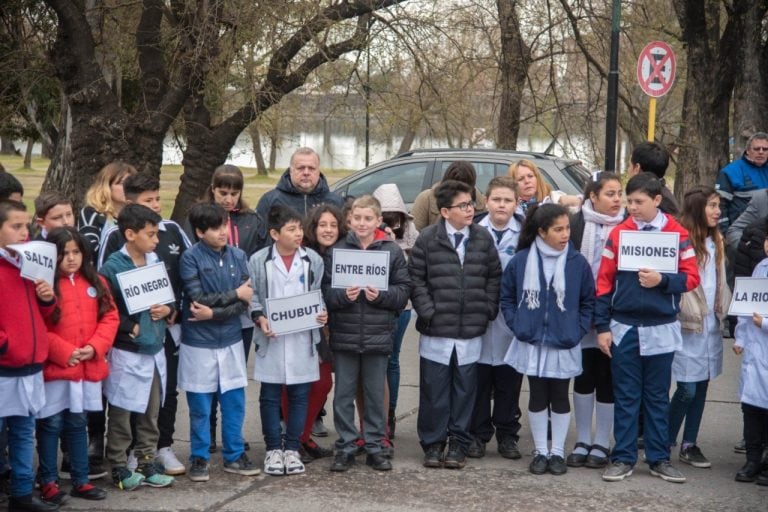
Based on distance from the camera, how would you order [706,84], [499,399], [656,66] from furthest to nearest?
[706,84] → [656,66] → [499,399]

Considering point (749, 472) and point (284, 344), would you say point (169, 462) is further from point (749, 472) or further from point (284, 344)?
point (749, 472)

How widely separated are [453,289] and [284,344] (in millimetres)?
1068

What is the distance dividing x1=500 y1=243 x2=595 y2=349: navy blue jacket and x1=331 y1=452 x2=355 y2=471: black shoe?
1255 millimetres

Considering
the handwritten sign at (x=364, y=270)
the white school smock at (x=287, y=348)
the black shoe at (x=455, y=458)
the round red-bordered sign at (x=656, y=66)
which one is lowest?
the black shoe at (x=455, y=458)

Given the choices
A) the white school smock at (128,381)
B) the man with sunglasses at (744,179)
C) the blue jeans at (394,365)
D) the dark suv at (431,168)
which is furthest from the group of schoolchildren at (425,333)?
the dark suv at (431,168)

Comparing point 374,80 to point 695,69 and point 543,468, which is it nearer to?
point 695,69

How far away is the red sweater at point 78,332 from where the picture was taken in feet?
18.2

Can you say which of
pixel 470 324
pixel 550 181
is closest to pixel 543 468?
pixel 470 324

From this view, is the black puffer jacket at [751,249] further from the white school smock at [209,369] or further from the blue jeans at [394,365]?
the white school smock at [209,369]

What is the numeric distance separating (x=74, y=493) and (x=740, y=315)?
393 cm

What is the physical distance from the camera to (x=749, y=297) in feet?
20.2

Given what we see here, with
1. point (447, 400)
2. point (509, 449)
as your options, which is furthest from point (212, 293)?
point (509, 449)

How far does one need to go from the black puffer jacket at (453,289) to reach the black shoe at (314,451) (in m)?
1.02

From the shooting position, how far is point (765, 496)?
5934 mm
